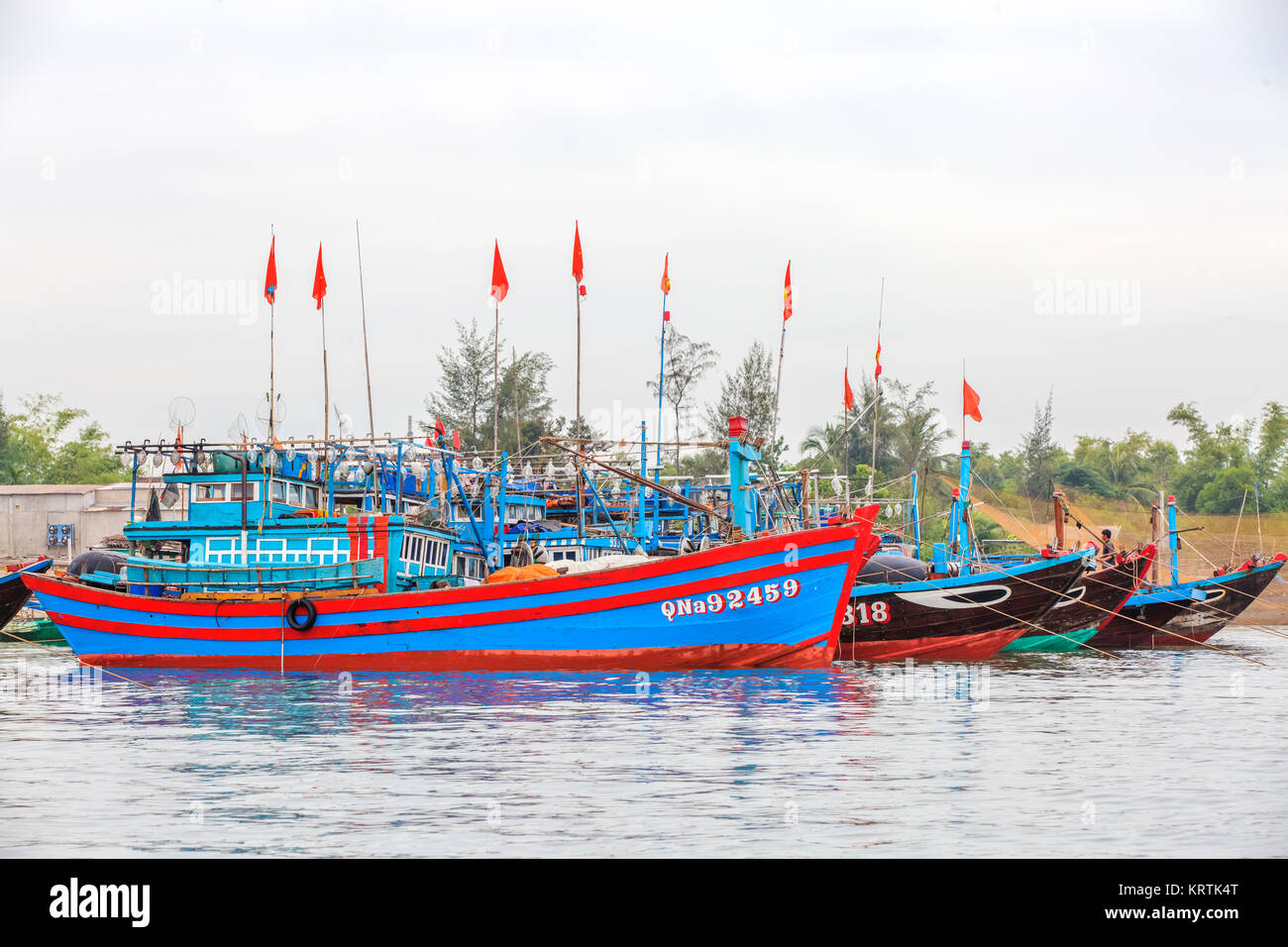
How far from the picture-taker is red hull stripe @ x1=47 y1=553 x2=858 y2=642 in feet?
90.2

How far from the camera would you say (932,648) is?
3500 centimetres

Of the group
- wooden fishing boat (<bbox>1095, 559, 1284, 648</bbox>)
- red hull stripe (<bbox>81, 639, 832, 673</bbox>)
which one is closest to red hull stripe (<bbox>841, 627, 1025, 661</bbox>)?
red hull stripe (<bbox>81, 639, 832, 673</bbox>)

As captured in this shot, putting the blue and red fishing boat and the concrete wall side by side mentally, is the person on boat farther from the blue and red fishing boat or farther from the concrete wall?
the concrete wall

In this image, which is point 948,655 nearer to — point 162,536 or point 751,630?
point 751,630

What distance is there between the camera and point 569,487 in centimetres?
4416

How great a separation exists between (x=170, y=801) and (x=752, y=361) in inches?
2479

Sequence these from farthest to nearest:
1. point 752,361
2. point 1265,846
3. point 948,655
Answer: point 752,361 → point 948,655 → point 1265,846

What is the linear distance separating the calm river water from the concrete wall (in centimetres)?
4062

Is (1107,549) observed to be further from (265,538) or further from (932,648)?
(265,538)

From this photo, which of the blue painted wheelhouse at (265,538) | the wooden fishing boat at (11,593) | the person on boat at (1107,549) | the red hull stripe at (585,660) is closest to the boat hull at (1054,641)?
the person on boat at (1107,549)

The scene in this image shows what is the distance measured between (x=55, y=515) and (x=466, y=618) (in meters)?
44.8

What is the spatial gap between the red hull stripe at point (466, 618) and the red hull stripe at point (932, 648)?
6.75m
